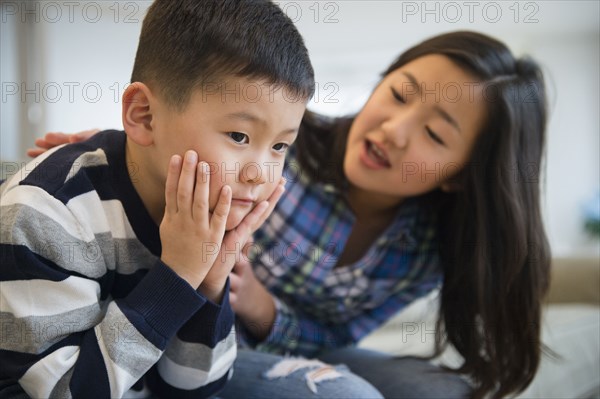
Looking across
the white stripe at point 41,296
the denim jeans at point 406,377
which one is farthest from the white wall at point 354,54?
the white stripe at point 41,296

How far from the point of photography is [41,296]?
A: 0.63 meters

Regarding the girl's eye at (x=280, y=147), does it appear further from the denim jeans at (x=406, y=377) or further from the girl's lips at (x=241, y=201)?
the denim jeans at (x=406, y=377)

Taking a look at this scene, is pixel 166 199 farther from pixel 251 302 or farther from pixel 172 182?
pixel 251 302

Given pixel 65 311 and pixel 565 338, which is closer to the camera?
pixel 65 311

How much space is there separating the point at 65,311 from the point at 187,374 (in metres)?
0.17

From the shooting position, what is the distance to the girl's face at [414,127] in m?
1.01

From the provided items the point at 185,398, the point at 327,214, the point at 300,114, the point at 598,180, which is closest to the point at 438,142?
the point at 327,214

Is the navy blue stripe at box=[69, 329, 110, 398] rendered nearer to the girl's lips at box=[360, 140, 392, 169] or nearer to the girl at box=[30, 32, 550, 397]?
the girl at box=[30, 32, 550, 397]

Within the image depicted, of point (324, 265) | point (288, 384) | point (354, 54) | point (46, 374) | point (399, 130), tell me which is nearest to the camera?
point (46, 374)

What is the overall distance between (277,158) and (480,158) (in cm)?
56

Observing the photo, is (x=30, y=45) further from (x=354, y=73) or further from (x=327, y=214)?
(x=354, y=73)

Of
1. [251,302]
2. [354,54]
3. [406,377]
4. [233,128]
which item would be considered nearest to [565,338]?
[406,377]

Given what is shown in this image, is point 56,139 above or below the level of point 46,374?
above

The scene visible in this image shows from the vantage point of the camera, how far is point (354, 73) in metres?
4.42
